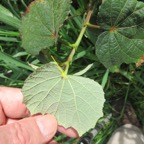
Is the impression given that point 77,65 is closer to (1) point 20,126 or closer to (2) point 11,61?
(2) point 11,61

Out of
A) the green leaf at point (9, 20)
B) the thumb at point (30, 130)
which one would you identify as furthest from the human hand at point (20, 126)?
the green leaf at point (9, 20)

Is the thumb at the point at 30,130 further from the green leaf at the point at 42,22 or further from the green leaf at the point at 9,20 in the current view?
the green leaf at the point at 9,20

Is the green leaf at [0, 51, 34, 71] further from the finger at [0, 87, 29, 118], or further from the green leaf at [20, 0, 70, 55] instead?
the green leaf at [20, 0, 70, 55]

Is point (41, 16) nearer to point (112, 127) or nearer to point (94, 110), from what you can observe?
point (94, 110)

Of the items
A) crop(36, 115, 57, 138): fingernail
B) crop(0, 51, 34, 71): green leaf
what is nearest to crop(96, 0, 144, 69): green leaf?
crop(36, 115, 57, 138): fingernail

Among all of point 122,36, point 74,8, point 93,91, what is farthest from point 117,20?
point 74,8

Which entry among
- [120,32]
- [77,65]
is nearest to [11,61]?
[77,65]
